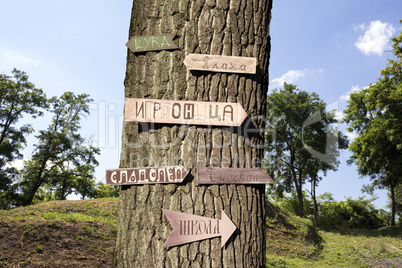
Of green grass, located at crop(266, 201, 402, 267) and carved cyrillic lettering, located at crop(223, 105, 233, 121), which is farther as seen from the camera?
green grass, located at crop(266, 201, 402, 267)

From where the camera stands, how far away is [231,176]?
2529mm

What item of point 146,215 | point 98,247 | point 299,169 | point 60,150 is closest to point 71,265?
point 98,247

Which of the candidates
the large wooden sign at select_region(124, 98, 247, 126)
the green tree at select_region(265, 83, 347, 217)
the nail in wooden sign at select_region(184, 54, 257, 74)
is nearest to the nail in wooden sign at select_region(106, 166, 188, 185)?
the large wooden sign at select_region(124, 98, 247, 126)

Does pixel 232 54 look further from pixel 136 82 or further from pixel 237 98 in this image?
pixel 136 82

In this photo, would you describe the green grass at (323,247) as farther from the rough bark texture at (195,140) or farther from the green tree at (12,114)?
the green tree at (12,114)

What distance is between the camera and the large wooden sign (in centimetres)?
258

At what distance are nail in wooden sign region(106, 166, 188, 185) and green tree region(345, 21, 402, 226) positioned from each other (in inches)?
947

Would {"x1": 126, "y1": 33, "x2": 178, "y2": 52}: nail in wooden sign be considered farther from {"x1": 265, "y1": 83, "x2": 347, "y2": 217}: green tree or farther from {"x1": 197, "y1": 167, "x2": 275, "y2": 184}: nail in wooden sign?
{"x1": 265, "y1": 83, "x2": 347, "y2": 217}: green tree

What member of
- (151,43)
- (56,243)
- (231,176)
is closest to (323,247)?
(56,243)

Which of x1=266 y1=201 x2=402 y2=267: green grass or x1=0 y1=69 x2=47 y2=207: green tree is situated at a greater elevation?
x1=0 y1=69 x2=47 y2=207: green tree

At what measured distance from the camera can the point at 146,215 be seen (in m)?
2.52

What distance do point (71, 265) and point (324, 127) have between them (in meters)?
29.6

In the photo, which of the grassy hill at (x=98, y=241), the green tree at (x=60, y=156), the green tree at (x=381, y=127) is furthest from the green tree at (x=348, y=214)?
the green tree at (x=60, y=156)

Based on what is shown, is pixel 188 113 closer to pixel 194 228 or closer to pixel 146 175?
pixel 146 175
